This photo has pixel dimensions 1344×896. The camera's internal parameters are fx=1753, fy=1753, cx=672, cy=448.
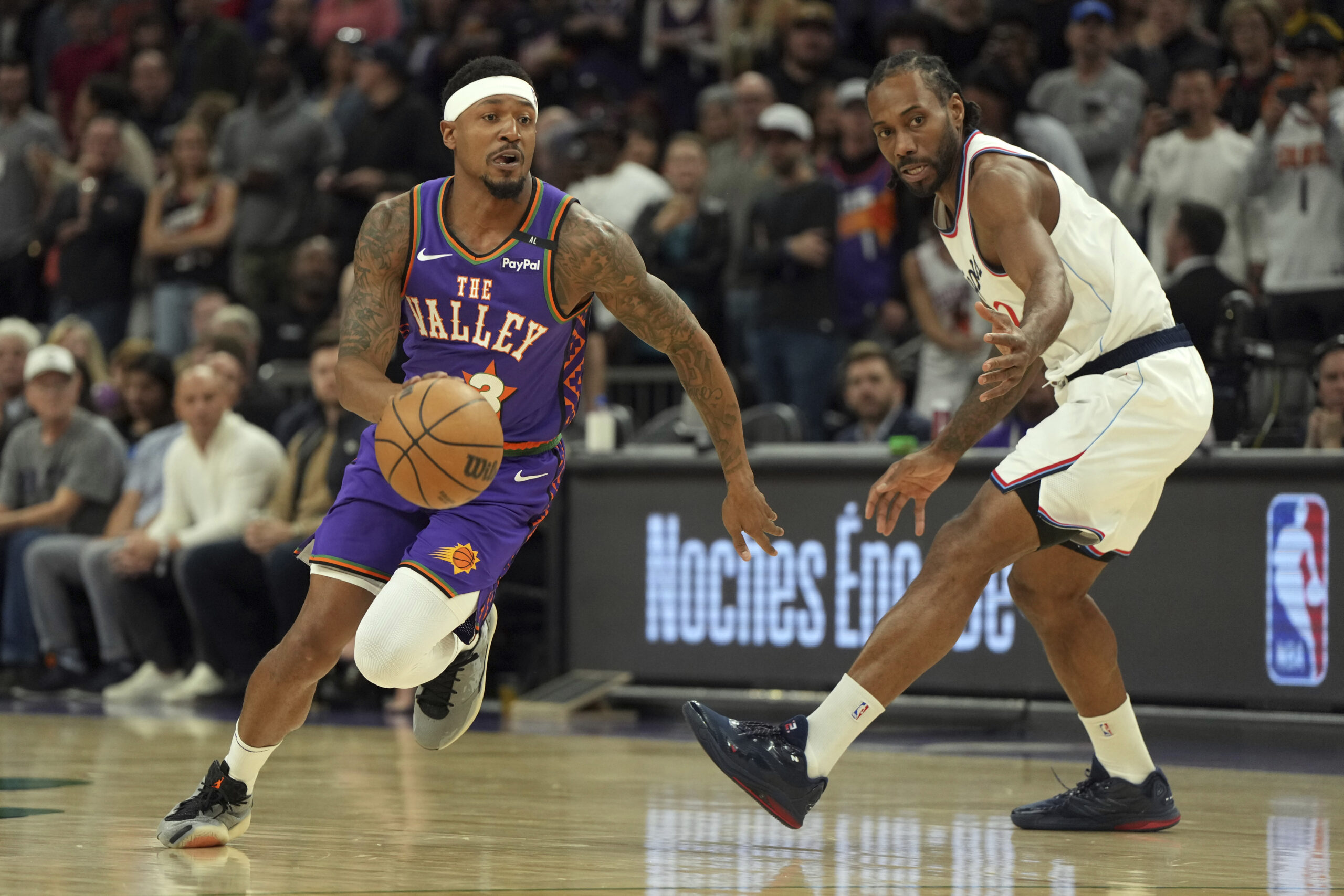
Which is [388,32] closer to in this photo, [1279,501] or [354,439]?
[354,439]

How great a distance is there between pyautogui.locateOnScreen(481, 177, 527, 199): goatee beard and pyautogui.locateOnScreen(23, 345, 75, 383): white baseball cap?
6.60m

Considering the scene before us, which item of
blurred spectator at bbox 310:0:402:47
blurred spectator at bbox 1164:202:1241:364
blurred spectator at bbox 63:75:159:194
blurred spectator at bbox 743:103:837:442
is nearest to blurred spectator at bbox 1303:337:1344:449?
blurred spectator at bbox 1164:202:1241:364

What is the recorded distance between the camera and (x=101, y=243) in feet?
43.8

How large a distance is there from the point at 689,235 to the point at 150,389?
143 inches

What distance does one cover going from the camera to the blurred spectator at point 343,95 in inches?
527

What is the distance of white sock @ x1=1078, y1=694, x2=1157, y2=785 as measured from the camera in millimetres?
5387

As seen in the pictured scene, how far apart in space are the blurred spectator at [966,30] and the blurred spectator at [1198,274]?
115 inches

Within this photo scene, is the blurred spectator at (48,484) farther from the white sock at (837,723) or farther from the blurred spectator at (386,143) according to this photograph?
the white sock at (837,723)

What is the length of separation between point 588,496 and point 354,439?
1377 millimetres

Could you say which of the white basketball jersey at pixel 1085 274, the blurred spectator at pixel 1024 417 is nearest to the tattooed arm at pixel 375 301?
the white basketball jersey at pixel 1085 274

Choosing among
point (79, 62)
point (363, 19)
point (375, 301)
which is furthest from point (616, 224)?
point (79, 62)

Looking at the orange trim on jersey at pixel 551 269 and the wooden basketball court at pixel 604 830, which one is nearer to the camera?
the wooden basketball court at pixel 604 830

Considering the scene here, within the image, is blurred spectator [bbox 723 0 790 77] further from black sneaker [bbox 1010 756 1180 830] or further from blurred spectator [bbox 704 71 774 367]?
black sneaker [bbox 1010 756 1180 830]

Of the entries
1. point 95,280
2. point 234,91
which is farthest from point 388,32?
point 95,280
